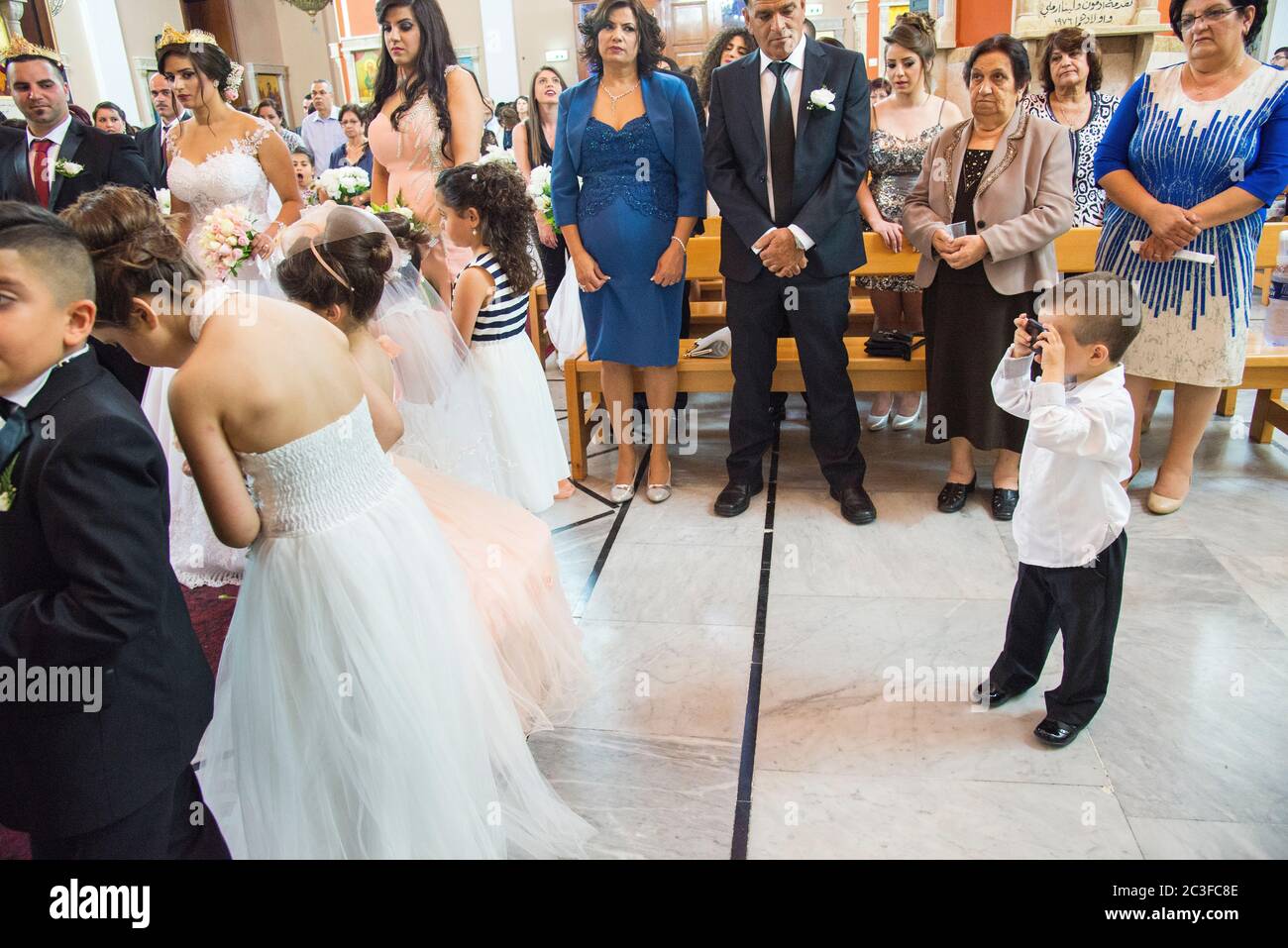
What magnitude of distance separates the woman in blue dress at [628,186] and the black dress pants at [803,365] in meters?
0.31

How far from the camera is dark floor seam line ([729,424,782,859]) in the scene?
78.0 inches

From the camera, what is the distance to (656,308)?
3635 millimetres

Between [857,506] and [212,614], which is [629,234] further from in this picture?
[212,614]

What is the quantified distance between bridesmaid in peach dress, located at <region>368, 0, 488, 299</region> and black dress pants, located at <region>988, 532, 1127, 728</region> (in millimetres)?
2478

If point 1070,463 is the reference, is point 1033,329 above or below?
above

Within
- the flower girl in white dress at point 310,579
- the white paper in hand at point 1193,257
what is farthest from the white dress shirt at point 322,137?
the flower girl in white dress at point 310,579

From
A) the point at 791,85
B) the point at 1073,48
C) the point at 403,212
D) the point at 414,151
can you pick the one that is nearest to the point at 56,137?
the point at 414,151

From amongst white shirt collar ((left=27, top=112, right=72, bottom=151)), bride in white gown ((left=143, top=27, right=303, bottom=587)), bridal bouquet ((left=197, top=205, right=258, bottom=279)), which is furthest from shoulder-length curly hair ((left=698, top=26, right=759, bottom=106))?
white shirt collar ((left=27, top=112, right=72, bottom=151))

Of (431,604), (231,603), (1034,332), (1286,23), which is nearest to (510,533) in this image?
(431,604)

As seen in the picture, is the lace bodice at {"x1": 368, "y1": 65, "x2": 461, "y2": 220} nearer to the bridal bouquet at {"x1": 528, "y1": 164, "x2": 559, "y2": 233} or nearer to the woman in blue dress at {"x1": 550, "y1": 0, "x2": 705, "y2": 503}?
the woman in blue dress at {"x1": 550, "y1": 0, "x2": 705, "y2": 503}

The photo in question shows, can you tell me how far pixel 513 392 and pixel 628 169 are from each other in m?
0.97

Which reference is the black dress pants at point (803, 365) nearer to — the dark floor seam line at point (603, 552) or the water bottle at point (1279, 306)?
the dark floor seam line at point (603, 552)

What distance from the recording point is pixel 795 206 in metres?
3.32
